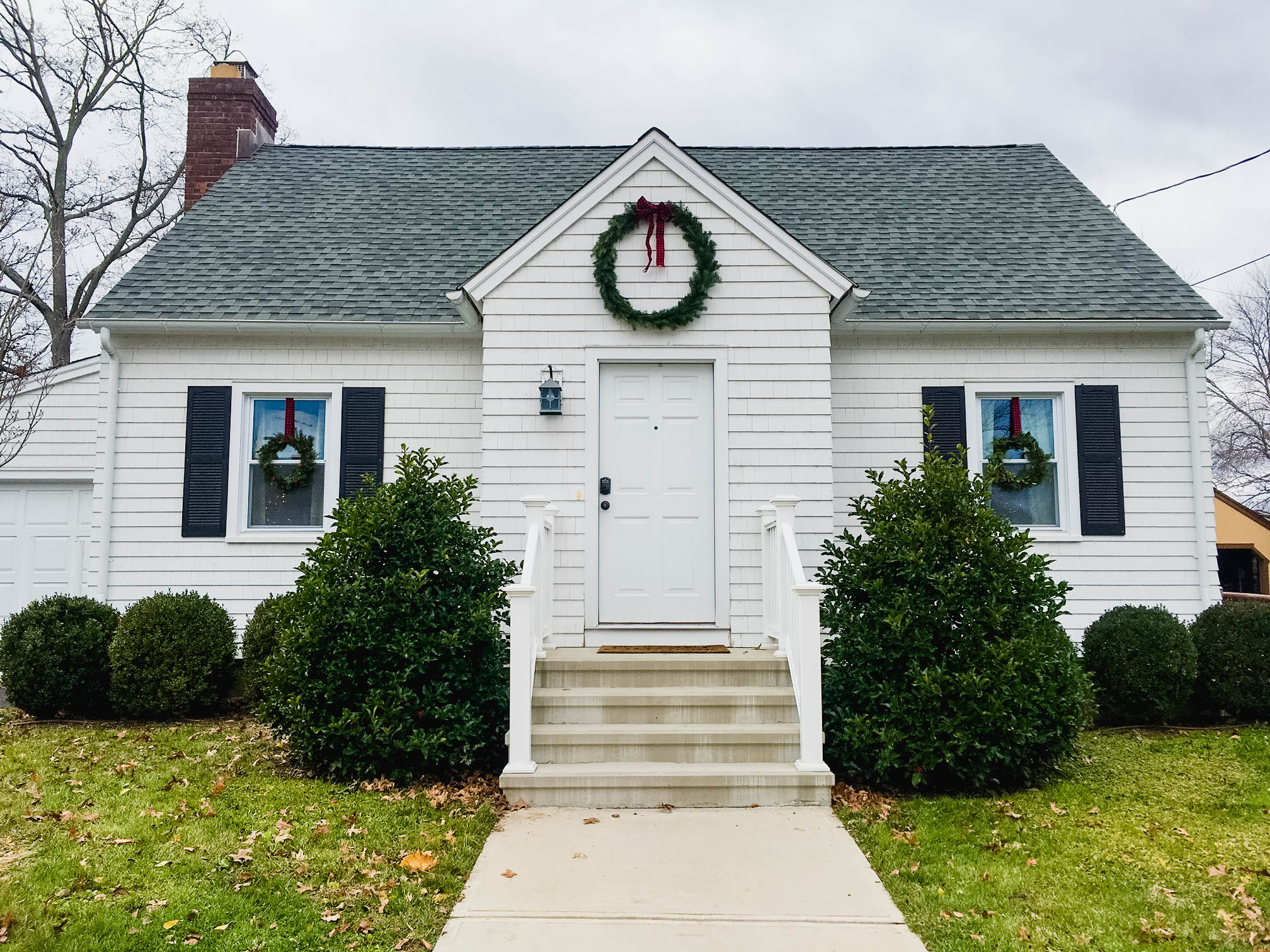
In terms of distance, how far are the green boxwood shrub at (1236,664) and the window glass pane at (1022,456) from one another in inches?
65.0

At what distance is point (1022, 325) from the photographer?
27.2 feet

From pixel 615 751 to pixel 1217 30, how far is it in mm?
15125

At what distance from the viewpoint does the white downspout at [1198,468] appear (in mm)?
8266

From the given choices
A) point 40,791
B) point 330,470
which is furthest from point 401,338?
point 40,791

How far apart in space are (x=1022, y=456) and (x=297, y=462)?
6.95m

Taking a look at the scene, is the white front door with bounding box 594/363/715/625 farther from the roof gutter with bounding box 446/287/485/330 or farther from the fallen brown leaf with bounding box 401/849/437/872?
the fallen brown leaf with bounding box 401/849/437/872

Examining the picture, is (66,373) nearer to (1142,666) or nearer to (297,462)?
(297,462)

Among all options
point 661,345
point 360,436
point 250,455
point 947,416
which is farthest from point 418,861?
point 947,416

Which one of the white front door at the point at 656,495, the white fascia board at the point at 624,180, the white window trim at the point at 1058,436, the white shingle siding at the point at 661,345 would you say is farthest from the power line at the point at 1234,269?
the white front door at the point at 656,495

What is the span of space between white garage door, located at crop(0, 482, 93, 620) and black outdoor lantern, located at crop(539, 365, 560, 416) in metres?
6.90

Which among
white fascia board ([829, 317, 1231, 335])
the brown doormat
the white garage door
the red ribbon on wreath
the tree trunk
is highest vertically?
the tree trunk

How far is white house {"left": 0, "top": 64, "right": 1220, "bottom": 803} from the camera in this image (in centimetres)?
705

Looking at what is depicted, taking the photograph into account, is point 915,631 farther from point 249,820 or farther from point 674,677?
point 249,820

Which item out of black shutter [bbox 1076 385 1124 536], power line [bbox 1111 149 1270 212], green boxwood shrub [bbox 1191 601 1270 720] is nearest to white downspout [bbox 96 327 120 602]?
black shutter [bbox 1076 385 1124 536]
